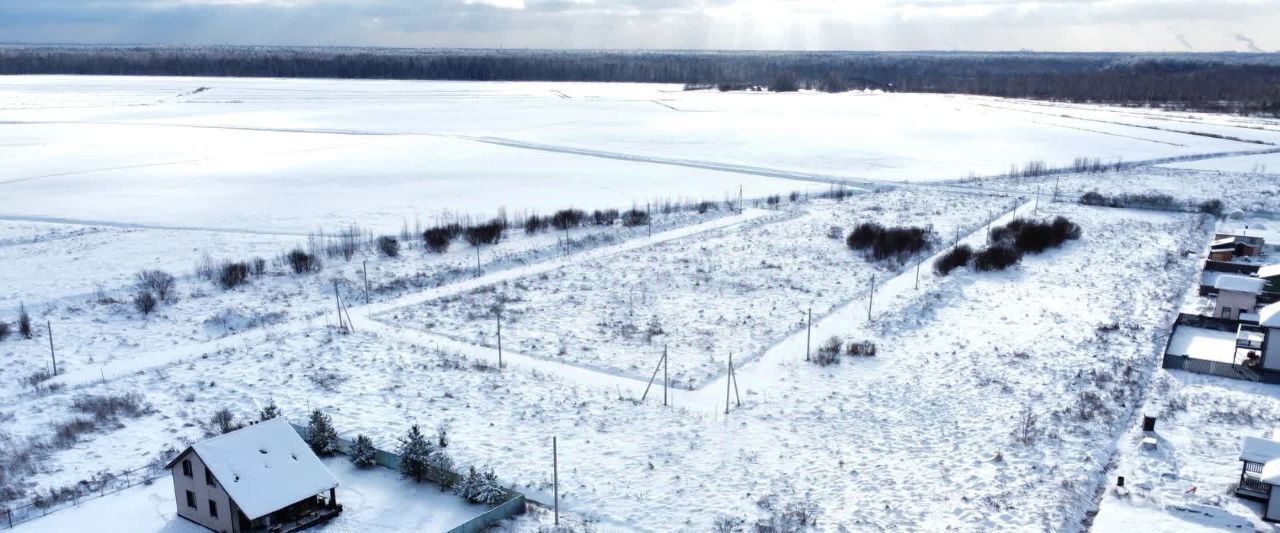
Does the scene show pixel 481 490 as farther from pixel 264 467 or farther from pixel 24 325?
pixel 24 325

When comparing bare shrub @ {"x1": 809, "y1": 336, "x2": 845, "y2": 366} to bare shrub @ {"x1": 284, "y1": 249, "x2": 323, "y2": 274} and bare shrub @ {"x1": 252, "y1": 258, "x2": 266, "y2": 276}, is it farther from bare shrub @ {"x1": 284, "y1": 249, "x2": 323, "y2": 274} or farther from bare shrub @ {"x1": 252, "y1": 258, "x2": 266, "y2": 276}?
bare shrub @ {"x1": 252, "y1": 258, "x2": 266, "y2": 276}

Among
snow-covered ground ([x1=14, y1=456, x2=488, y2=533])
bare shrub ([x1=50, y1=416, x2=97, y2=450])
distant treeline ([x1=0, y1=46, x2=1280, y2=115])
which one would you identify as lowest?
snow-covered ground ([x1=14, y1=456, x2=488, y2=533])

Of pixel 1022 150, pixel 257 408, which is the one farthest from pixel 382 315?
pixel 1022 150

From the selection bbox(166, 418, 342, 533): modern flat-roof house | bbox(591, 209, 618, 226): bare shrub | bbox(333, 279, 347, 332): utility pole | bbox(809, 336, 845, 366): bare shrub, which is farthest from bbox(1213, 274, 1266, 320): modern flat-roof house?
bbox(333, 279, 347, 332): utility pole

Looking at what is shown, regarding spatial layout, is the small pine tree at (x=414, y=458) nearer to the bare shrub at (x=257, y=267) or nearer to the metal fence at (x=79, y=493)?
the metal fence at (x=79, y=493)

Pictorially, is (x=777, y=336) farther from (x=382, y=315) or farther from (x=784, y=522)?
(x=382, y=315)
